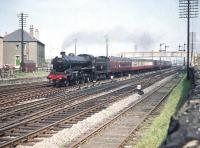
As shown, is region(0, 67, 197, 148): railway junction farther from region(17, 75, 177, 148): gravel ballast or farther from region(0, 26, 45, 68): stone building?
region(0, 26, 45, 68): stone building

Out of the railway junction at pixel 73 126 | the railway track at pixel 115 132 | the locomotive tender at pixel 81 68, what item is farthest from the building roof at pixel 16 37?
the railway track at pixel 115 132

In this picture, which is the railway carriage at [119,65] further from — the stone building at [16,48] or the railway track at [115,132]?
the railway track at [115,132]

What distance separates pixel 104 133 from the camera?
1319 cm

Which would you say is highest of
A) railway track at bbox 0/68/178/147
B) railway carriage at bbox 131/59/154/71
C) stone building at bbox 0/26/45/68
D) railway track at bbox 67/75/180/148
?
stone building at bbox 0/26/45/68

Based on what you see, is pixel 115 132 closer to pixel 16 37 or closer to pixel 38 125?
pixel 38 125

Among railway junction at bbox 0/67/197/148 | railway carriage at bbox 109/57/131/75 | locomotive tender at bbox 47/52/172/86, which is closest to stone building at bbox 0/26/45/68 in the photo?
railway carriage at bbox 109/57/131/75

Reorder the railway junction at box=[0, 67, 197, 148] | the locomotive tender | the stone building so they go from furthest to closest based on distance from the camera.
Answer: the stone building, the locomotive tender, the railway junction at box=[0, 67, 197, 148]

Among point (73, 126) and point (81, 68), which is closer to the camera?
point (73, 126)

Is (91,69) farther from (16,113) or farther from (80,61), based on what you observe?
(16,113)

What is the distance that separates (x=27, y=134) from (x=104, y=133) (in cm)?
263

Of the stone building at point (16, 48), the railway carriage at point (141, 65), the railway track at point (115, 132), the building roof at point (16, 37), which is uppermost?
the building roof at point (16, 37)

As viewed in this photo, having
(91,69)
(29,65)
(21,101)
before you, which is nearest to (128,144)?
(21,101)

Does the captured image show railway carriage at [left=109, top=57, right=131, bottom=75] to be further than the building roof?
No

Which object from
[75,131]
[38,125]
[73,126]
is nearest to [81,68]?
[73,126]
